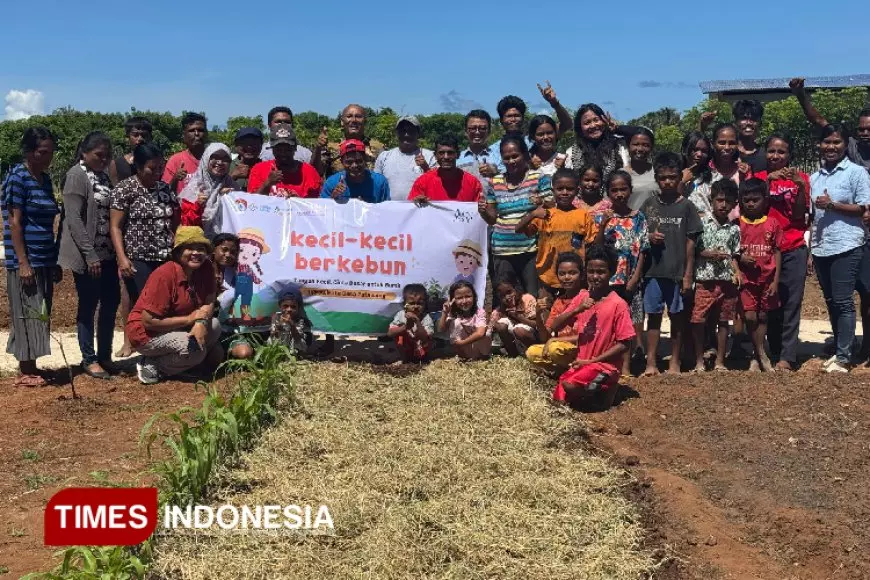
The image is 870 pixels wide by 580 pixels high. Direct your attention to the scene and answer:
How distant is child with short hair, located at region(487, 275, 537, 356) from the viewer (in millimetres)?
7047

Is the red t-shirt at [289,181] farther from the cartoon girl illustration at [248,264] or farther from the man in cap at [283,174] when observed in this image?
the cartoon girl illustration at [248,264]

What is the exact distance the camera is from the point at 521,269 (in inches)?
286

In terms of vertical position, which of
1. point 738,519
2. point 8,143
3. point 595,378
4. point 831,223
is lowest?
point 738,519

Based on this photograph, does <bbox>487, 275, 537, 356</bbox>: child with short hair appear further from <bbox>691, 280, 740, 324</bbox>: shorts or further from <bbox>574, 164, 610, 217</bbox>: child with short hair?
<bbox>691, 280, 740, 324</bbox>: shorts

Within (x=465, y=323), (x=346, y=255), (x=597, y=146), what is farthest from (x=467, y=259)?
(x=597, y=146)

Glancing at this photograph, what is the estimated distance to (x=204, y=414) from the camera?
493 cm

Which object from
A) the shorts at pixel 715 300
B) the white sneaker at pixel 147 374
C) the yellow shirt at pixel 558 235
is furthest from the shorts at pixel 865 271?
the white sneaker at pixel 147 374

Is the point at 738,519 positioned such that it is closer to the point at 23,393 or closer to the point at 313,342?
the point at 313,342

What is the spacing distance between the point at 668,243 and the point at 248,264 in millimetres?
3516

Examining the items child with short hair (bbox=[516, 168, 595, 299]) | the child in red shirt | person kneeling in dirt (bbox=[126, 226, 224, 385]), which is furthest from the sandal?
the child in red shirt

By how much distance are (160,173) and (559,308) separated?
134 inches

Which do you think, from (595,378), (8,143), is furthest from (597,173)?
(8,143)

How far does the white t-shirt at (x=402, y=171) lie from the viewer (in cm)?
774

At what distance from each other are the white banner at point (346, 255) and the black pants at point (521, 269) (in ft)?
0.55
